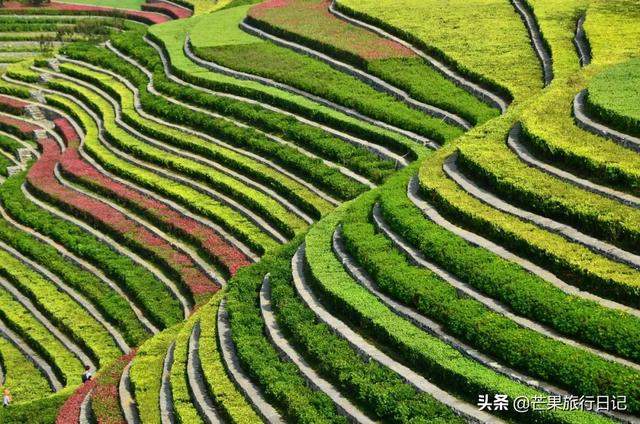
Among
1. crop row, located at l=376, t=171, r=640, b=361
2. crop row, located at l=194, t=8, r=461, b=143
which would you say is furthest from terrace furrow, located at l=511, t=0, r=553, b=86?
crop row, located at l=376, t=171, r=640, b=361

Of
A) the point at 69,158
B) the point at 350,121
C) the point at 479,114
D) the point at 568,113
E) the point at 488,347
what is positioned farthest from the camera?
the point at 69,158

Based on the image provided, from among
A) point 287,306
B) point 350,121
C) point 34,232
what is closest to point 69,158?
point 34,232

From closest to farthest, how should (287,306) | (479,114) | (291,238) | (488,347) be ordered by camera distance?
(488,347) → (287,306) → (291,238) → (479,114)

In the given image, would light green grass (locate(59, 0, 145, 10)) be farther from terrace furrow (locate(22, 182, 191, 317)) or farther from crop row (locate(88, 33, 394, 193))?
terrace furrow (locate(22, 182, 191, 317))

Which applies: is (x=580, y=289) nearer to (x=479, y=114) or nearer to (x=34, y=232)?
(x=479, y=114)

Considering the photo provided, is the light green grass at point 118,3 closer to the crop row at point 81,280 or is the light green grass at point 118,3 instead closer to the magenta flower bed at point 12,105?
the magenta flower bed at point 12,105

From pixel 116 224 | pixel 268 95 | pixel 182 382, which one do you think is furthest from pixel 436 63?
pixel 182 382
